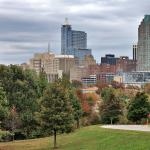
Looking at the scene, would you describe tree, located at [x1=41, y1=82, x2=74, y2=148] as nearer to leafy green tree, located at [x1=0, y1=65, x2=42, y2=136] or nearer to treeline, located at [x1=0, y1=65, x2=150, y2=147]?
treeline, located at [x1=0, y1=65, x2=150, y2=147]

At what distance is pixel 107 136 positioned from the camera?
47938 millimetres

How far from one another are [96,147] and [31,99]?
41.4 metres

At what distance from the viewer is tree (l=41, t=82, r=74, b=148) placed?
48.4m

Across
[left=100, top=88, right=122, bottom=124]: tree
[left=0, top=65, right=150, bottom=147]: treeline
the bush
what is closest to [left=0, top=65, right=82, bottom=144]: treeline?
[left=0, top=65, right=150, bottom=147]: treeline

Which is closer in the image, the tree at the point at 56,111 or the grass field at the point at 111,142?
the grass field at the point at 111,142

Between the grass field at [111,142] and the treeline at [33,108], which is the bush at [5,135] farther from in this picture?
the grass field at [111,142]

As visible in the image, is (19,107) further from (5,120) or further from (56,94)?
(56,94)

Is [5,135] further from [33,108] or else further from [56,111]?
[33,108]

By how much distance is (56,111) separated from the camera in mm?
48625

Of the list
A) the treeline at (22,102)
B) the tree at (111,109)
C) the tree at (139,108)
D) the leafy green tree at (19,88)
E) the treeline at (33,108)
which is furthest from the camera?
the leafy green tree at (19,88)

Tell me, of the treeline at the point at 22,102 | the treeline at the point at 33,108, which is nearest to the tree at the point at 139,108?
the treeline at the point at 33,108

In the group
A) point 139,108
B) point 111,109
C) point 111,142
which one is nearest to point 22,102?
point 111,109

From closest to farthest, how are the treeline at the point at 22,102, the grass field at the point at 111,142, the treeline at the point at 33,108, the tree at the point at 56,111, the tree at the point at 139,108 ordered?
the grass field at the point at 111,142, the tree at the point at 56,111, the tree at the point at 139,108, the treeline at the point at 33,108, the treeline at the point at 22,102

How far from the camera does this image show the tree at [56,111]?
1906 inches
